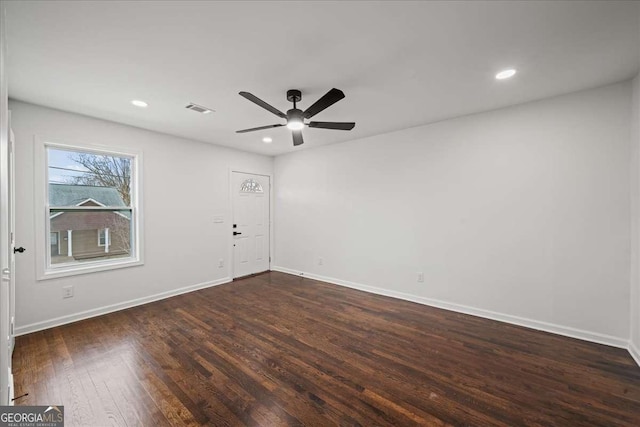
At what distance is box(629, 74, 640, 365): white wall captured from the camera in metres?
2.39

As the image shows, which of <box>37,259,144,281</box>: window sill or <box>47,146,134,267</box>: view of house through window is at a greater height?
<box>47,146,134,267</box>: view of house through window

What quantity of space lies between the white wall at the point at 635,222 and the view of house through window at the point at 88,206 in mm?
5980

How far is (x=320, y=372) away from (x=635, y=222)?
10.9 feet

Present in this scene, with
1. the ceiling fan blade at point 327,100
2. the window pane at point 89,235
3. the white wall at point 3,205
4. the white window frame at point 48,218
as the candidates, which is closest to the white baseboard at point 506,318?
the ceiling fan blade at point 327,100

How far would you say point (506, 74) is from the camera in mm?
2381

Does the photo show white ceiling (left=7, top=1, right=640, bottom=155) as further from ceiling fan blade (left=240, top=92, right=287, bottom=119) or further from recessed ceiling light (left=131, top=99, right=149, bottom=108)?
ceiling fan blade (left=240, top=92, right=287, bottom=119)

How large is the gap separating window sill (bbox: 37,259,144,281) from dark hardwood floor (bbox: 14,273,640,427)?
64cm

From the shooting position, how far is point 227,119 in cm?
346

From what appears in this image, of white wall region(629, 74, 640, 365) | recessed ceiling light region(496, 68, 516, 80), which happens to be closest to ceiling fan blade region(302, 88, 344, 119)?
recessed ceiling light region(496, 68, 516, 80)

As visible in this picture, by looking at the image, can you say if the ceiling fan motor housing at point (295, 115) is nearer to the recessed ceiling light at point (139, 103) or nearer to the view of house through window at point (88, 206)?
the recessed ceiling light at point (139, 103)

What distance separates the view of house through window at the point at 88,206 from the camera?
10.6 ft

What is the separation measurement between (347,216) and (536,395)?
3.24 meters

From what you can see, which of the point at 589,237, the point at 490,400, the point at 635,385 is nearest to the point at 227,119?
the point at 490,400

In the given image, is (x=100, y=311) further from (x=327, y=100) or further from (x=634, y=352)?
(x=634, y=352)
